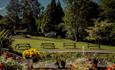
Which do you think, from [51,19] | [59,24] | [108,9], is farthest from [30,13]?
[108,9]

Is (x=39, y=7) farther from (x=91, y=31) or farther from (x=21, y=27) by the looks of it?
(x=91, y=31)

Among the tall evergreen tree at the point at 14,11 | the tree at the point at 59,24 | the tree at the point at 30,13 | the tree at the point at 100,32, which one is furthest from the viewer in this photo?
the tall evergreen tree at the point at 14,11

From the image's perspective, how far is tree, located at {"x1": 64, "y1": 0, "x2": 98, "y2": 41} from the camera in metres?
66.6

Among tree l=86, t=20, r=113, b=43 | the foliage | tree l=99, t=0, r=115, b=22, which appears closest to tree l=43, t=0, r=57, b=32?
the foliage

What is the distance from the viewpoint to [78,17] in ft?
220

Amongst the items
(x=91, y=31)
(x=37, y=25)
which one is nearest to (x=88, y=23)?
(x=91, y=31)

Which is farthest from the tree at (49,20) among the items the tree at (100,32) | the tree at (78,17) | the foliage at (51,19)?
the tree at (100,32)

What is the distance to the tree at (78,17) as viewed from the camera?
66562 mm

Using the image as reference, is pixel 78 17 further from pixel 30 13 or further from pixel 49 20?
pixel 30 13

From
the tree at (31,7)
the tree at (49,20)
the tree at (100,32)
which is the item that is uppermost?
the tree at (31,7)

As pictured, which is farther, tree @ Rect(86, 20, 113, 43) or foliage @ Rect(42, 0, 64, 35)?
foliage @ Rect(42, 0, 64, 35)

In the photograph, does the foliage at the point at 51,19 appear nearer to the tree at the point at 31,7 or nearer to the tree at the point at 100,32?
the tree at the point at 31,7

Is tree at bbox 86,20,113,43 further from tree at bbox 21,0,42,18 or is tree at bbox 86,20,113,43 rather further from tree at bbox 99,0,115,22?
tree at bbox 21,0,42,18

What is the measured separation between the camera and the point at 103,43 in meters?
65.0
